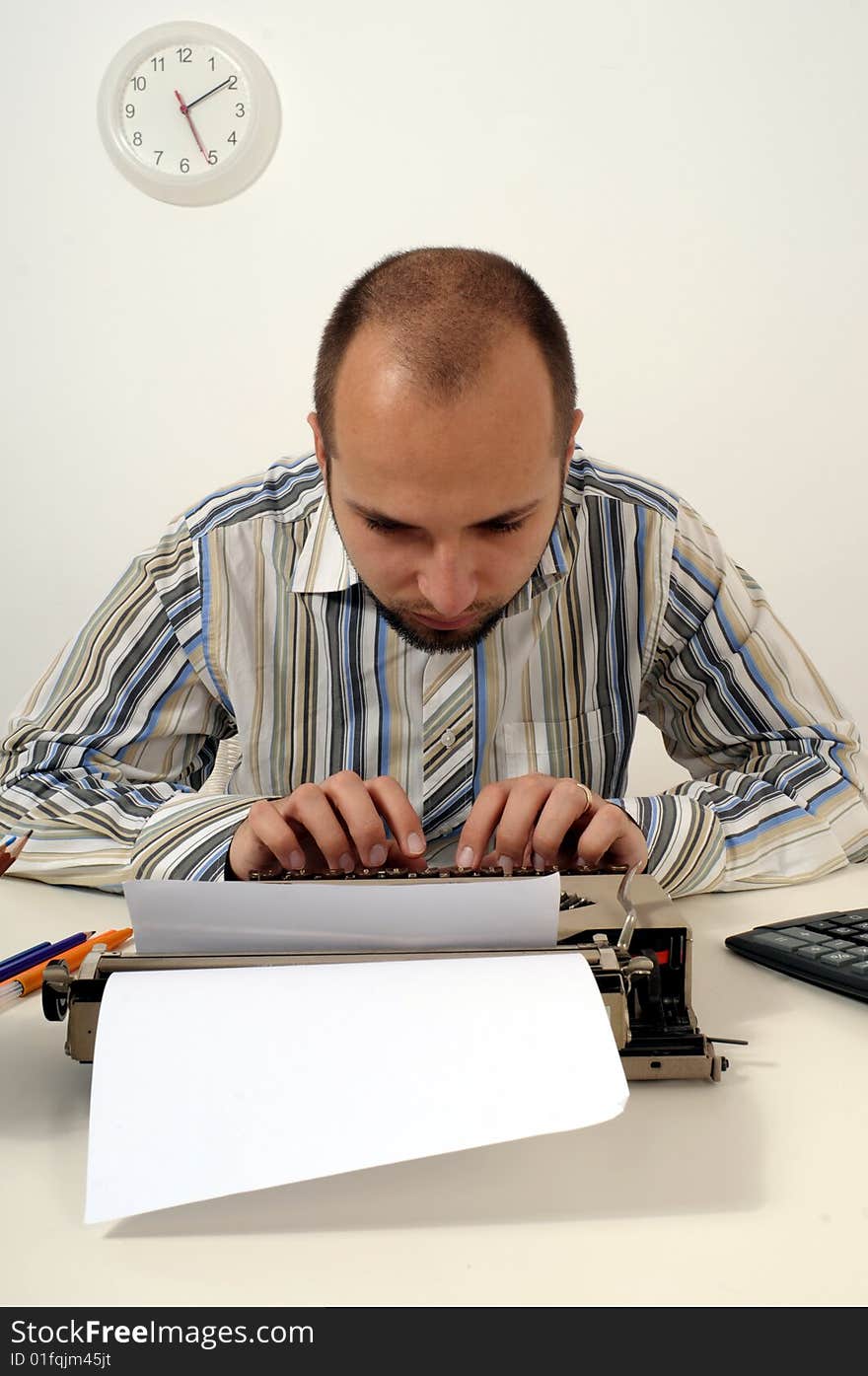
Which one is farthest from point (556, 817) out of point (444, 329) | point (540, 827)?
point (444, 329)

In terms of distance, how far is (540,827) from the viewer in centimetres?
92

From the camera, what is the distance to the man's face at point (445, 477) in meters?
1.03

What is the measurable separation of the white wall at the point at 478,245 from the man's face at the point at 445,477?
1.83m

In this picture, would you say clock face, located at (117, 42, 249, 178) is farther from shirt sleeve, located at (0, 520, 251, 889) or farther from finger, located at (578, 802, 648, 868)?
finger, located at (578, 802, 648, 868)

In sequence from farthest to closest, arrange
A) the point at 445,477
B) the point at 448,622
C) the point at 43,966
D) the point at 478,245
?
the point at 478,245 → the point at 448,622 → the point at 445,477 → the point at 43,966

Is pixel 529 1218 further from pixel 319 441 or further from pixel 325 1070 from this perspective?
pixel 319 441

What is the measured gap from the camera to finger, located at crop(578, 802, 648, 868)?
93 centimetres

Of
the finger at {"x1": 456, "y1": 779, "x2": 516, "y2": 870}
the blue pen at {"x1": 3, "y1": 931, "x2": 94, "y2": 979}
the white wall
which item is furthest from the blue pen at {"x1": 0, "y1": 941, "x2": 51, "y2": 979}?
the white wall

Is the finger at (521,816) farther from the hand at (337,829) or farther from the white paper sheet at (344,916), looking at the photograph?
the white paper sheet at (344,916)

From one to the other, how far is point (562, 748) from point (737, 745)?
8.6 inches

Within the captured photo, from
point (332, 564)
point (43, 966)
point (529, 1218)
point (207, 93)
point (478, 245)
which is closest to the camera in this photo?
point (529, 1218)

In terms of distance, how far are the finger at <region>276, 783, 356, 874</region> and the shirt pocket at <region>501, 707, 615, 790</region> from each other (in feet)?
1.68

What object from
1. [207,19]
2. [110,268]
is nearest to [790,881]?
[110,268]

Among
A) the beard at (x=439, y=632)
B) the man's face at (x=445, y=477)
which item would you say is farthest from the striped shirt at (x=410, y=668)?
the man's face at (x=445, y=477)
